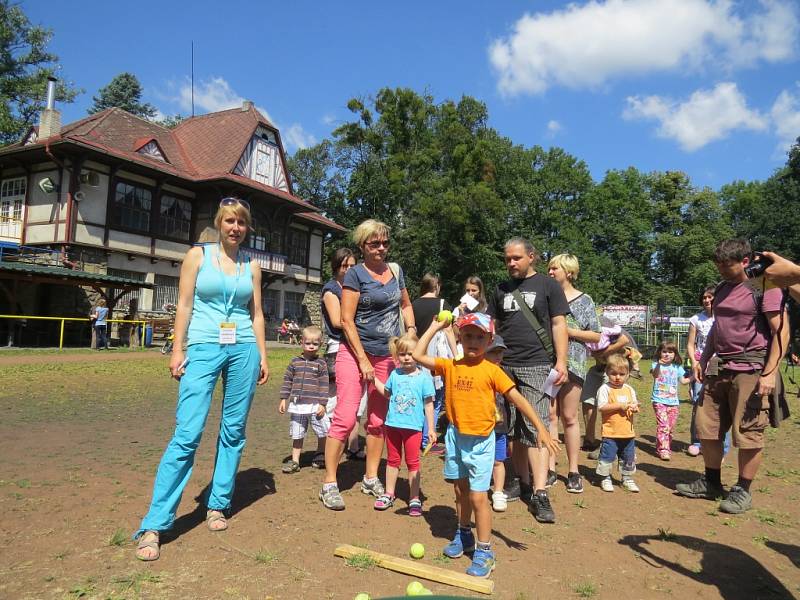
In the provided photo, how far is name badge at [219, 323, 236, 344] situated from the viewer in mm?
3871

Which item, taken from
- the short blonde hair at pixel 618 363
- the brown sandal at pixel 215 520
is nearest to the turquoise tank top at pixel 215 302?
the brown sandal at pixel 215 520

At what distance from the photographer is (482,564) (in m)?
3.34

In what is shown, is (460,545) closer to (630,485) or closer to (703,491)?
(630,485)

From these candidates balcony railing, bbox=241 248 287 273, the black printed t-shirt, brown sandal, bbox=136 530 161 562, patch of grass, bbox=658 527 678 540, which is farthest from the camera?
balcony railing, bbox=241 248 287 273

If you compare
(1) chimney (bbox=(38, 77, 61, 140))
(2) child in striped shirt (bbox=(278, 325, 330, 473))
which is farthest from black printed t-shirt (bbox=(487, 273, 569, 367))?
(1) chimney (bbox=(38, 77, 61, 140))

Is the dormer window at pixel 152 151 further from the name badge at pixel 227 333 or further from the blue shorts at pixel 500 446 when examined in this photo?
the blue shorts at pixel 500 446

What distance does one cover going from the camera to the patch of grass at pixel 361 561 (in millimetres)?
3355

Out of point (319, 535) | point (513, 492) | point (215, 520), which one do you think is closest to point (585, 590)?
point (319, 535)

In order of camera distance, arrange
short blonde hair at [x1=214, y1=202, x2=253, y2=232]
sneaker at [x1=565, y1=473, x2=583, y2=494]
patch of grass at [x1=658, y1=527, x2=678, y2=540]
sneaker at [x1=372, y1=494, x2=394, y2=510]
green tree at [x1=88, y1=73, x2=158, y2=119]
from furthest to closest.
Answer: green tree at [x1=88, y1=73, x2=158, y2=119] < sneaker at [x1=565, y1=473, x2=583, y2=494] < sneaker at [x1=372, y1=494, x2=394, y2=510] < patch of grass at [x1=658, y1=527, x2=678, y2=540] < short blonde hair at [x1=214, y1=202, x2=253, y2=232]

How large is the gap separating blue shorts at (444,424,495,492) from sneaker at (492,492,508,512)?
3.77 feet

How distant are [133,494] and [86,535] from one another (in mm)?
866

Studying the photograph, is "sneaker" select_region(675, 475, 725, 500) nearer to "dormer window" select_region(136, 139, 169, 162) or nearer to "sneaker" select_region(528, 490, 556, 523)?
"sneaker" select_region(528, 490, 556, 523)

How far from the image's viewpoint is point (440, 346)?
271 inches

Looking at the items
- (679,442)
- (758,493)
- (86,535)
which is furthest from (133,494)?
(679,442)
